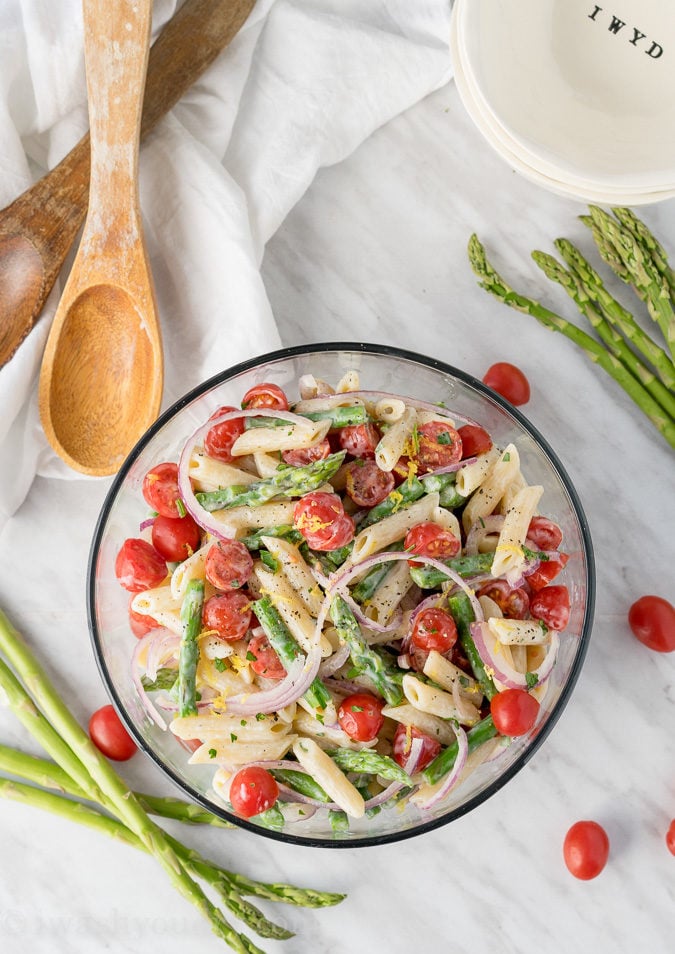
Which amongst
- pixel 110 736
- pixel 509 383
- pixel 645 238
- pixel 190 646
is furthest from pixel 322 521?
pixel 645 238

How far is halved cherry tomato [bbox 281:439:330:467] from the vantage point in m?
1.75

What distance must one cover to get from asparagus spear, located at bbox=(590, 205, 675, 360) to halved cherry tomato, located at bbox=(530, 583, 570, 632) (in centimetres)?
70

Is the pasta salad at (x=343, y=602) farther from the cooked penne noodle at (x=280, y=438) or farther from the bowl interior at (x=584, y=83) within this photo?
the bowl interior at (x=584, y=83)

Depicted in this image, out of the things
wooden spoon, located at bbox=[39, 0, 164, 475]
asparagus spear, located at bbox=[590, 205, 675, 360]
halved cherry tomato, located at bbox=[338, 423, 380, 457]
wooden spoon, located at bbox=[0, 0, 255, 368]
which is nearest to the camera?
halved cherry tomato, located at bbox=[338, 423, 380, 457]

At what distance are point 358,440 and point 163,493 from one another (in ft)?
1.36

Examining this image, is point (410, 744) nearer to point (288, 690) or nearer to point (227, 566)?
point (288, 690)

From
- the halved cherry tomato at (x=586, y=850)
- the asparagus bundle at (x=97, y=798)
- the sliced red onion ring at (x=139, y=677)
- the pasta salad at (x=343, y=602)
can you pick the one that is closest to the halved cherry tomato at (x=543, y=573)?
the pasta salad at (x=343, y=602)

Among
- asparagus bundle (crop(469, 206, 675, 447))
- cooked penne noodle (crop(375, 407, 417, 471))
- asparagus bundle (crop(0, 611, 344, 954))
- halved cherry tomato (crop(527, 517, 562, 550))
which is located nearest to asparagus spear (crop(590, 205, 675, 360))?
asparagus bundle (crop(469, 206, 675, 447))

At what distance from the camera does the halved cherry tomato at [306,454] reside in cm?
175

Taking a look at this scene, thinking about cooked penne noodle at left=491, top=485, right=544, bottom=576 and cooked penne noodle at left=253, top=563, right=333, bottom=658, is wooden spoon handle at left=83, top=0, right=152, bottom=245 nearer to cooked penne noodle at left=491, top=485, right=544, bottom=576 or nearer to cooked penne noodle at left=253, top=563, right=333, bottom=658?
cooked penne noodle at left=253, top=563, right=333, bottom=658

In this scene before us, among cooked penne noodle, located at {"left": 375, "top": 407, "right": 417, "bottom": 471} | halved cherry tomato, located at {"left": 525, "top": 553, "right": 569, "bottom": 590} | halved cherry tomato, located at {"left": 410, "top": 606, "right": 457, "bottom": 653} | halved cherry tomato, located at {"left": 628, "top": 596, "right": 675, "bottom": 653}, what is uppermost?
cooked penne noodle, located at {"left": 375, "top": 407, "right": 417, "bottom": 471}

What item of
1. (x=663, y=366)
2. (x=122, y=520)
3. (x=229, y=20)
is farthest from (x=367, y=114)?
(x=122, y=520)

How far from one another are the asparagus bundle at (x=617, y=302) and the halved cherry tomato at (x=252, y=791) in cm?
122

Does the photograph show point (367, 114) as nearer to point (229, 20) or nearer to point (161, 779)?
point (229, 20)
